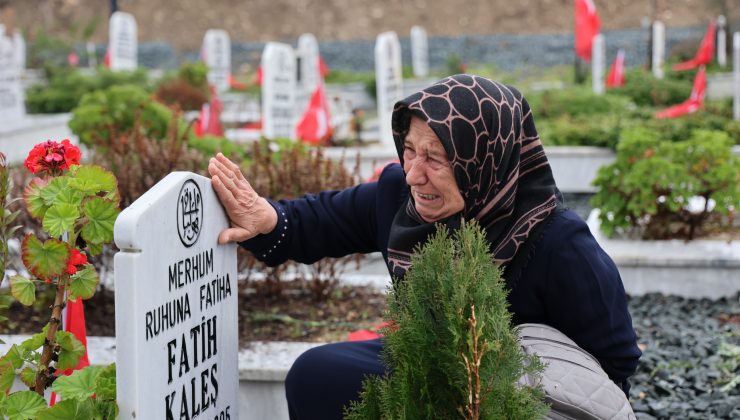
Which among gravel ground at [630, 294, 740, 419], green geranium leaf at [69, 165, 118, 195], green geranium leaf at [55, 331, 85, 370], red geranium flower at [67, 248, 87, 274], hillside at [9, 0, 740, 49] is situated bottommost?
gravel ground at [630, 294, 740, 419]

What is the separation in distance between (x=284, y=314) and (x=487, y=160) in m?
2.15

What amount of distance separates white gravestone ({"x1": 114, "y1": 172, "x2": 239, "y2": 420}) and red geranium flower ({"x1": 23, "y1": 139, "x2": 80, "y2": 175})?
9.2 inches

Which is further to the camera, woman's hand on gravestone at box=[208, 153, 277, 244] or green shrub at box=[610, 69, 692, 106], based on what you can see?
green shrub at box=[610, 69, 692, 106]

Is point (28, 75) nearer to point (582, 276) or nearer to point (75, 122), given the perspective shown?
point (75, 122)

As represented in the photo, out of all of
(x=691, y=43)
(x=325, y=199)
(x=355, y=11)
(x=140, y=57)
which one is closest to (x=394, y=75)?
(x=325, y=199)

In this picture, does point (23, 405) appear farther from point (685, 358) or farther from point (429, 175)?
point (685, 358)

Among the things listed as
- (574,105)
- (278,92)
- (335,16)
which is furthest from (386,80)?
(335,16)

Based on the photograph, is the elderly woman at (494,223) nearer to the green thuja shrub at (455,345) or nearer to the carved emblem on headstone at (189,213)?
the carved emblem on headstone at (189,213)

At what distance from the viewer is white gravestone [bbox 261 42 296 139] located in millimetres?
8703

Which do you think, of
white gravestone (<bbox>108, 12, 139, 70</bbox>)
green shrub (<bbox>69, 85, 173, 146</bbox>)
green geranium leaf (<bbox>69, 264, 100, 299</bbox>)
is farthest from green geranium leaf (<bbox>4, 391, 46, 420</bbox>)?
white gravestone (<bbox>108, 12, 139, 70</bbox>)

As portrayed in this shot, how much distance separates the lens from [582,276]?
2271mm

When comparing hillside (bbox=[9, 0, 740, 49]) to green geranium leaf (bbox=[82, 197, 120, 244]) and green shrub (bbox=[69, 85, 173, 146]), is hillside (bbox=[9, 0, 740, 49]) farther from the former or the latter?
green geranium leaf (bbox=[82, 197, 120, 244])

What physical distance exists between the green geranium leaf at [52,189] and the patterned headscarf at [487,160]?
2.46 feet

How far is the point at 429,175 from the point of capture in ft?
7.52
